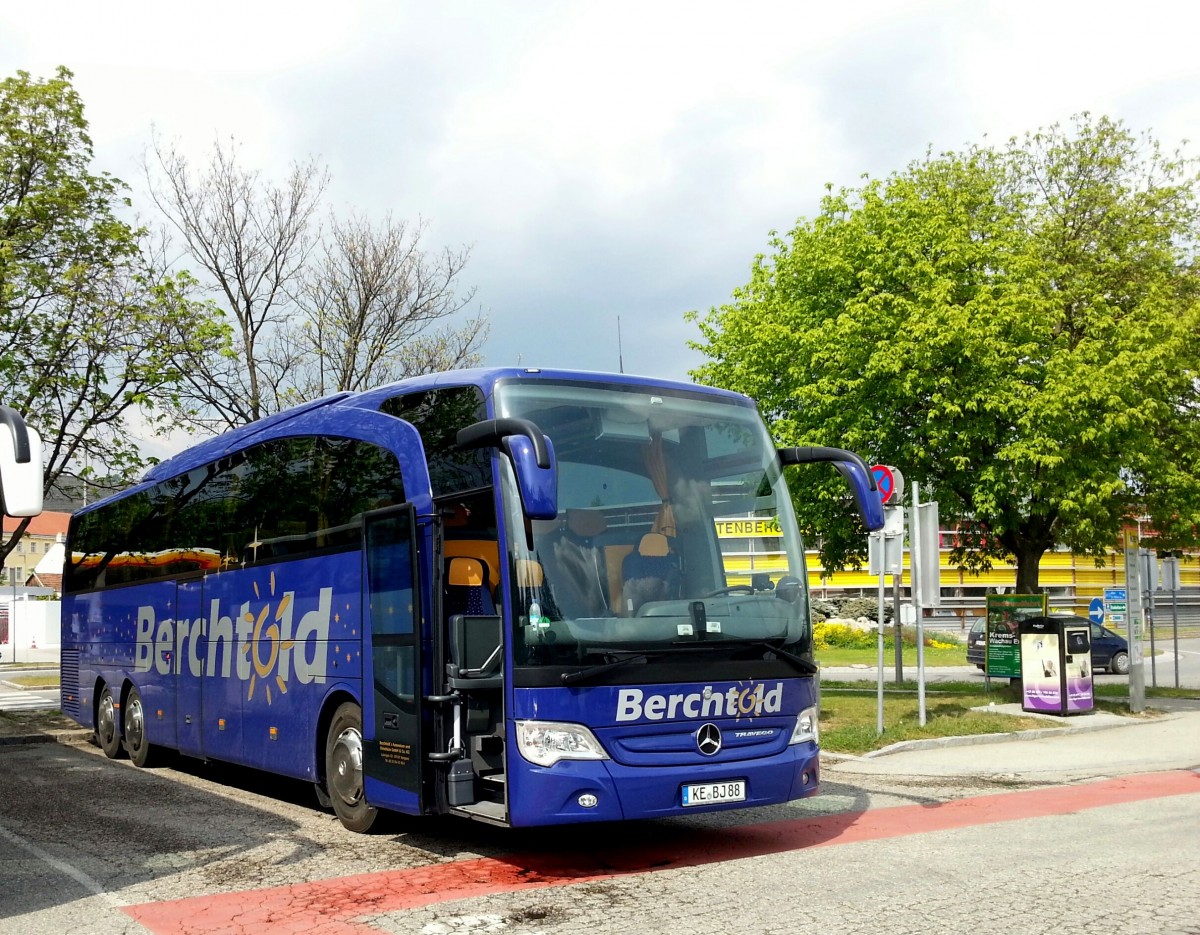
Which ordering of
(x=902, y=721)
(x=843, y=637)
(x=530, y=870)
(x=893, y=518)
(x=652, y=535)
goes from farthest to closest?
(x=843, y=637)
(x=902, y=721)
(x=893, y=518)
(x=652, y=535)
(x=530, y=870)

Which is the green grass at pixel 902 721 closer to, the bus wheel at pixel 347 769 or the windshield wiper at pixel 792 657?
the windshield wiper at pixel 792 657

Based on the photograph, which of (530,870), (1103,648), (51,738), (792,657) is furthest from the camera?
(1103,648)

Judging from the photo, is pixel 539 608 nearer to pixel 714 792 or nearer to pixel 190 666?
pixel 714 792

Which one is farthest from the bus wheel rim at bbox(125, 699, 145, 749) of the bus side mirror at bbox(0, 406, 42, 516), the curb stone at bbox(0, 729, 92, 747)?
the bus side mirror at bbox(0, 406, 42, 516)

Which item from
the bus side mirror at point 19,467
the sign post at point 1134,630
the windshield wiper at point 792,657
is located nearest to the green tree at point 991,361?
the sign post at point 1134,630

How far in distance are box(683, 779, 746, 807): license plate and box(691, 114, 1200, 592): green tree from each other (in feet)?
46.9

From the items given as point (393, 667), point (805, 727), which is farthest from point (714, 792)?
point (393, 667)

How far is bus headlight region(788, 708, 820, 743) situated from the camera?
883 cm

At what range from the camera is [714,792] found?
8164mm

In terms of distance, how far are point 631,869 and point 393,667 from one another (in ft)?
7.07

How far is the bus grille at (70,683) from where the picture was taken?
56.8ft

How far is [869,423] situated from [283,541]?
1376cm

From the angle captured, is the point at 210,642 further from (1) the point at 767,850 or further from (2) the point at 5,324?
(2) the point at 5,324

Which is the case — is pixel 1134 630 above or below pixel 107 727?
above
